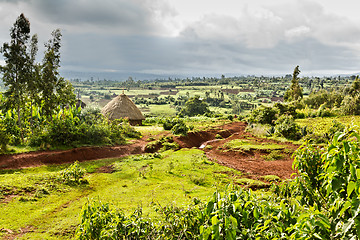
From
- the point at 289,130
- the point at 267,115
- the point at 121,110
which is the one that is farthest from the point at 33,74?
the point at 267,115

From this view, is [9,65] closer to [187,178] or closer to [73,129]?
[73,129]

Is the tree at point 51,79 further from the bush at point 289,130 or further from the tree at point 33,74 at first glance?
the bush at point 289,130

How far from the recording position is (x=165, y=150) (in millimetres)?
20203

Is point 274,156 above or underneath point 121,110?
underneath

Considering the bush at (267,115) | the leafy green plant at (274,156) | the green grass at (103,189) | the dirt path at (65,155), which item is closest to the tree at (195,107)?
the bush at (267,115)

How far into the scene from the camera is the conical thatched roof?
110 feet

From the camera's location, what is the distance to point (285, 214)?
9.61ft

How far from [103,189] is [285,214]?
353 inches

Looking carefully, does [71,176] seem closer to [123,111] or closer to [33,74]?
[33,74]

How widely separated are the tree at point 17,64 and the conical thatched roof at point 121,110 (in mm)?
17034

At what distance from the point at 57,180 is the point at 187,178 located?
6.36 m

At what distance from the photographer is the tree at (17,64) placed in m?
15.9

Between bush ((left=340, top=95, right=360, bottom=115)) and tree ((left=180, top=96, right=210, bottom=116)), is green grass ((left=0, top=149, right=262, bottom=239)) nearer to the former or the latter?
bush ((left=340, top=95, right=360, bottom=115))

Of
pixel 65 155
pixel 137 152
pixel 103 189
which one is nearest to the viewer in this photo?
pixel 103 189
